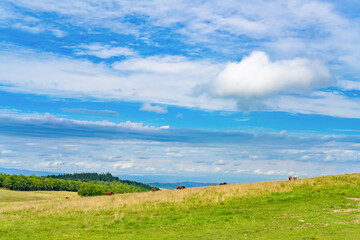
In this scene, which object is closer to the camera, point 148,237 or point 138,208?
point 148,237

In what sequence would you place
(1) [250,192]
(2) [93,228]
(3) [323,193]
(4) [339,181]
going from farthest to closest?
(4) [339,181] → (1) [250,192] → (3) [323,193] → (2) [93,228]

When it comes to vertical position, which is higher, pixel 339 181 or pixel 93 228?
pixel 339 181

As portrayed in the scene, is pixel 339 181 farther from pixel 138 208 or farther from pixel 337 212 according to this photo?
pixel 138 208

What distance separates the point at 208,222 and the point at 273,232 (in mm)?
6818

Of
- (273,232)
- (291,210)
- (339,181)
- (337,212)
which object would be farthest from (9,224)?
(339,181)

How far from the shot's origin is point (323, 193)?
40.5 m

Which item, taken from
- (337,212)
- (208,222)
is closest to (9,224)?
(208,222)

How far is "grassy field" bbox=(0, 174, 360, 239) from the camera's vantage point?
23.2 m

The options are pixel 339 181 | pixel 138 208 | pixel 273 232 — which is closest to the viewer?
pixel 273 232

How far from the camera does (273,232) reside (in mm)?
22156

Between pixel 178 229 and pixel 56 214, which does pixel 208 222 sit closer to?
pixel 178 229

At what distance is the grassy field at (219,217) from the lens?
23.2 metres

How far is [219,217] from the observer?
29.3 meters

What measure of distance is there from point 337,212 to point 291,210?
4183 mm
